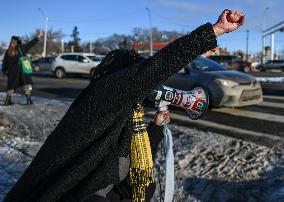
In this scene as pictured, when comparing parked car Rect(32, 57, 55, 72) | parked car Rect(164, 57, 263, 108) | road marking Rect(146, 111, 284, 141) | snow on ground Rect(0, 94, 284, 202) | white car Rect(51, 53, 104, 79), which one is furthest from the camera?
parked car Rect(32, 57, 55, 72)

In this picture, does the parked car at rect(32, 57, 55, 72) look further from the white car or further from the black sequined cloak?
the black sequined cloak

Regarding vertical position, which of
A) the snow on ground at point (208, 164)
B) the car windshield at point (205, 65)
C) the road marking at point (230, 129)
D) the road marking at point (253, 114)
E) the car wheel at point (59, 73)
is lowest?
the snow on ground at point (208, 164)

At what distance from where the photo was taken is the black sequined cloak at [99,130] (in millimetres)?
1944

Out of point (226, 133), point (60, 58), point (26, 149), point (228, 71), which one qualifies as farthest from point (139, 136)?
point (60, 58)

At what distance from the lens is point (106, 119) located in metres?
2.03

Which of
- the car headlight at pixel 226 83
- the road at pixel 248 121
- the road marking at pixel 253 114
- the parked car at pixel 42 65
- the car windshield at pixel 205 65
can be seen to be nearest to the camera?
the road at pixel 248 121

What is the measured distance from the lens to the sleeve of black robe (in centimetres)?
192

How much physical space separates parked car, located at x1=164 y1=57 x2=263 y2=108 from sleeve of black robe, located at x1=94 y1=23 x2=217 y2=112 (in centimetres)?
795

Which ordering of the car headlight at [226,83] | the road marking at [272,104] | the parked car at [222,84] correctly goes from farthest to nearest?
1. the road marking at [272,104]
2. the car headlight at [226,83]
3. the parked car at [222,84]

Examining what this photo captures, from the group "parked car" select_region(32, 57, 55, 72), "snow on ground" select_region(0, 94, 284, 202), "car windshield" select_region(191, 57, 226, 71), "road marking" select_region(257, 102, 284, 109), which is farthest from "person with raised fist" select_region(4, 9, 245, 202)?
"parked car" select_region(32, 57, 55, 72)

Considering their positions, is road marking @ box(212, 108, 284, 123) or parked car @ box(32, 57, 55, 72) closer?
road marking @ box(212, 108, 284, 123)

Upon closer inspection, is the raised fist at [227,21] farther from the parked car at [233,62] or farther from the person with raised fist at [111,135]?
the parked car at [233,62]

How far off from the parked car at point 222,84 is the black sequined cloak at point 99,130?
7.85m

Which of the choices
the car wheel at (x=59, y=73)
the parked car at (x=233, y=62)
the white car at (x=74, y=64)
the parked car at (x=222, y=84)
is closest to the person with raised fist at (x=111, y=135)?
the parked car at (x=222, y=84)
